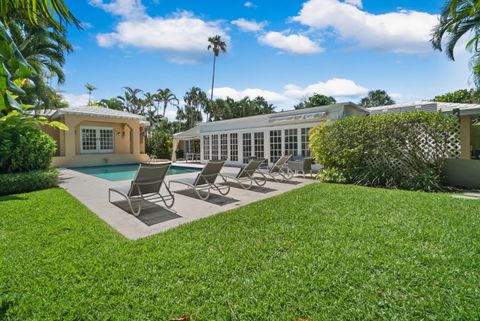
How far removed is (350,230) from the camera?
16.5 ft

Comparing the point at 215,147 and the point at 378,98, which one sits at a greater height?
the point at 378,98

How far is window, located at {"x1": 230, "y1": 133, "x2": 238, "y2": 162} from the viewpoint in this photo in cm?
2055

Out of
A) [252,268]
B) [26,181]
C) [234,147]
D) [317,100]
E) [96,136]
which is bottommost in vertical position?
[252,268]

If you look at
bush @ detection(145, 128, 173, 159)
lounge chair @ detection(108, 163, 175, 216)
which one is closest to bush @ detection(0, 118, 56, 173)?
lounge chair @ detection(108, 163, 175, 216)

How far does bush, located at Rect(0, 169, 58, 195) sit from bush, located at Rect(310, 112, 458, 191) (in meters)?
11.7

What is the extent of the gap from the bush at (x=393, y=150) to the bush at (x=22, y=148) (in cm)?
1232

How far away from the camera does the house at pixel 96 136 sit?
2116 centimetres

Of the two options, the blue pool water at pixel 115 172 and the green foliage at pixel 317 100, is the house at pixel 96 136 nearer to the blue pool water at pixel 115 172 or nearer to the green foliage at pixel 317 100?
the blue pool water at pixel 115 172

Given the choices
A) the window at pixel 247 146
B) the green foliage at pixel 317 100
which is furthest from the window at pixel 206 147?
the green foliage at pixel 317 100

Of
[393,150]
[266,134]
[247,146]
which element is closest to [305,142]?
[266,134]

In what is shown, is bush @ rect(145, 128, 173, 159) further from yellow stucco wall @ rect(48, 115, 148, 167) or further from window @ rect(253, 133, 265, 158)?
window @ rect(253, 133, 265, 158)

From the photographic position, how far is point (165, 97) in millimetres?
49625

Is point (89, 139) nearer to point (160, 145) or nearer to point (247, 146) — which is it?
point (160, 145)

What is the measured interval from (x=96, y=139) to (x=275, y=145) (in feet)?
59.5
